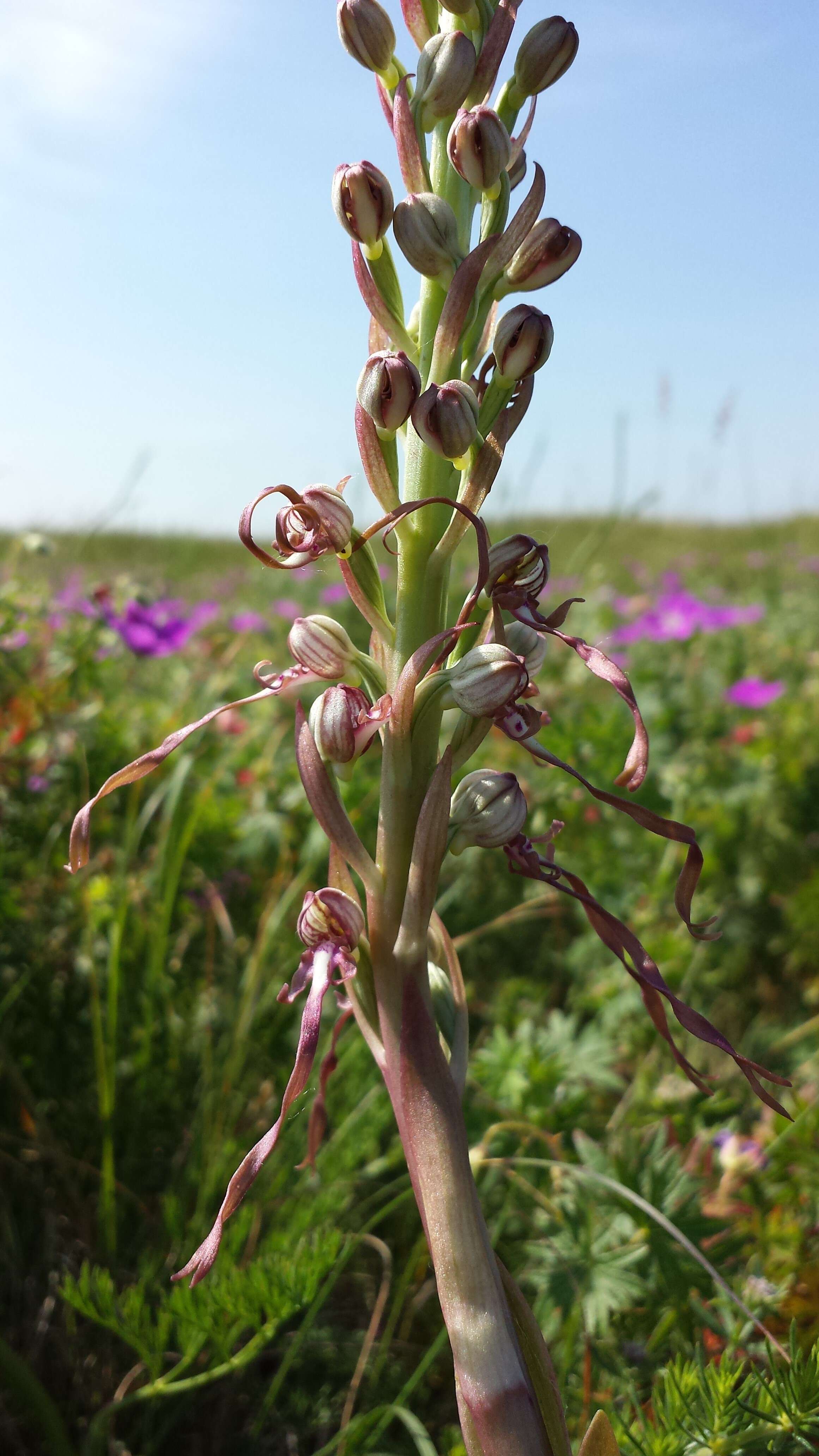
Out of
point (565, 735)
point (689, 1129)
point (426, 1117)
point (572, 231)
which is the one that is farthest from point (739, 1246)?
point (572, 231)

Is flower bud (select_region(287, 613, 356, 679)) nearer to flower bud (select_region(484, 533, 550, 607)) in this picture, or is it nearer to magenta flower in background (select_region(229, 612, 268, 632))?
flower bud (select_region(484, 533, 550, 607))

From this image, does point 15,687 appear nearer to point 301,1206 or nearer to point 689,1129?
point 301,1206

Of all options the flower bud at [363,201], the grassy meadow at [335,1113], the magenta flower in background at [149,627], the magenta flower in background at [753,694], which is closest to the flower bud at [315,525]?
the grassy meadow at [335,1113]

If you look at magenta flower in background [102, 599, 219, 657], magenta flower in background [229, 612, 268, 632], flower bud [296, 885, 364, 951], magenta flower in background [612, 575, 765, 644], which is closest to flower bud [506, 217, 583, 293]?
flower bud [296, 885, 364, 951]

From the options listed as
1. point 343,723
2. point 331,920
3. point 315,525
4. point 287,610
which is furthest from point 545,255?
point 287,610

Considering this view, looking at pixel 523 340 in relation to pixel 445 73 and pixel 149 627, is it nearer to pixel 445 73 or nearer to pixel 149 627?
pixel 445 73
